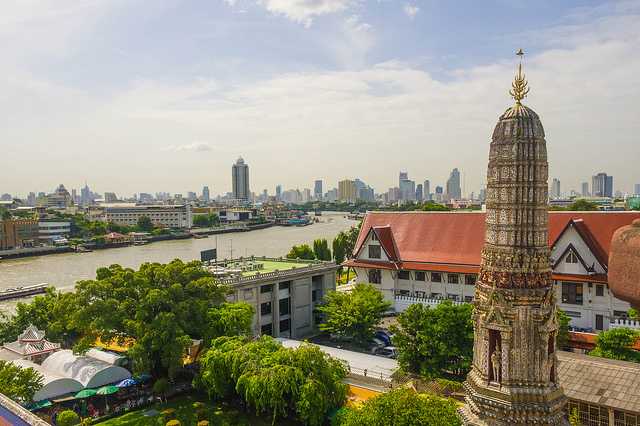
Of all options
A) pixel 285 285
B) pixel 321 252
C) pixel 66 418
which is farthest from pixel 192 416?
pixel 321 252

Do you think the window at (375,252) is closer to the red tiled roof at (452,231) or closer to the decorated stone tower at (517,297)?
the red tiled roof at (452,231)

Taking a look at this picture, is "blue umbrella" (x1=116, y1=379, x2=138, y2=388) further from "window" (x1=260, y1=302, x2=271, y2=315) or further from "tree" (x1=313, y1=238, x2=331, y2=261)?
"tree" (x1=313, y1=238, x2=331, y2=261)

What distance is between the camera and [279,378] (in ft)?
65.4

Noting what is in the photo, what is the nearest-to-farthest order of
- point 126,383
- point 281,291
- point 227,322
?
point 126,383
point 227,322
point 281,291

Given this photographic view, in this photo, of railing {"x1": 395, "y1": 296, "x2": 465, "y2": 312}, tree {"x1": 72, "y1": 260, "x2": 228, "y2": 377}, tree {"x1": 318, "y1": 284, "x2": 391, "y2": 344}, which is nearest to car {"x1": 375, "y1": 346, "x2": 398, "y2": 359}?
tree {"x1": 318, "y1": 284, "x2": 391, "y2": 344}

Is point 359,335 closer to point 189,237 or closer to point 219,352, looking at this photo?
point 219,352

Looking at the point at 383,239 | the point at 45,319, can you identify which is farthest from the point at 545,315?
the point at 45,319

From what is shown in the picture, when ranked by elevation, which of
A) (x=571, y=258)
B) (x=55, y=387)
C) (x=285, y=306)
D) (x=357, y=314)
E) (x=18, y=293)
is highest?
(x=571, y=258)

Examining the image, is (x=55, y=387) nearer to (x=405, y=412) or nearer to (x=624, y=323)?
(x=405, y=412)

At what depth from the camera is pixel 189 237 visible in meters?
136

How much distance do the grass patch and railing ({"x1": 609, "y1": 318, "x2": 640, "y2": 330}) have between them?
18119 mm

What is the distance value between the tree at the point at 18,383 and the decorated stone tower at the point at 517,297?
1873 cm

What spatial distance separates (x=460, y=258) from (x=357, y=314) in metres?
8.20

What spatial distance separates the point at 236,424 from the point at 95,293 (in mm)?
10275
